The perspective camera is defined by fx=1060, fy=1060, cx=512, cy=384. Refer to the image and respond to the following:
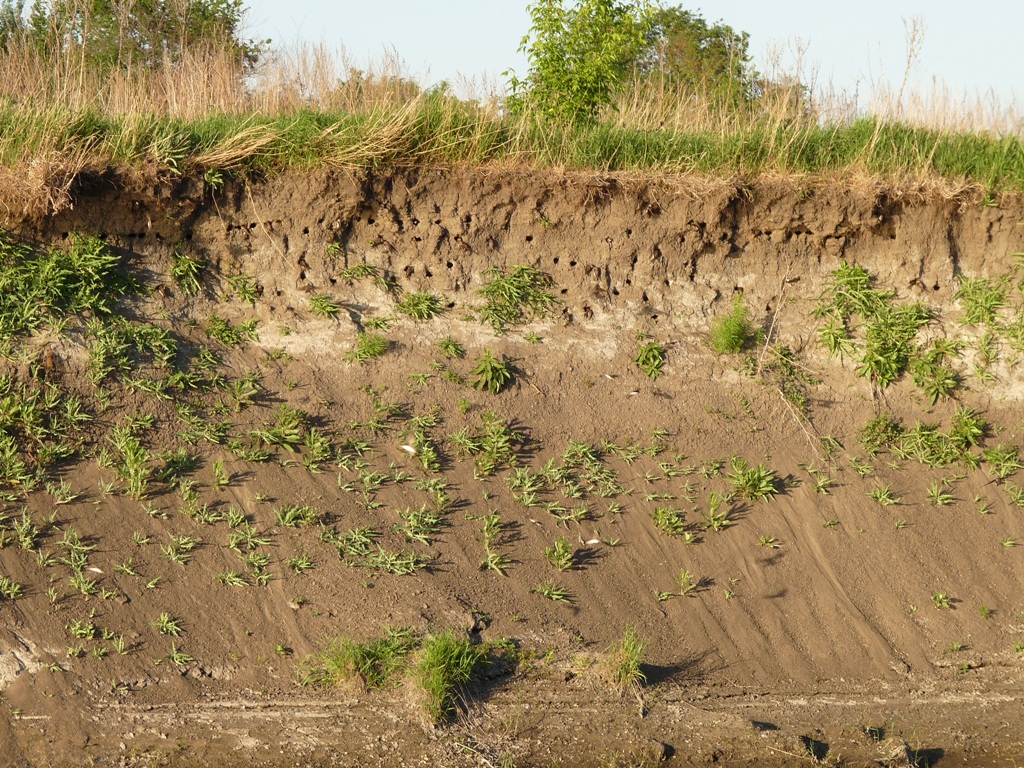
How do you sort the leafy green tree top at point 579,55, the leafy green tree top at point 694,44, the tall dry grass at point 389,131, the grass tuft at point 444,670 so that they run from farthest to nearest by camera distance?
the leafy green tree top at point 694,44 < the leafy green tree top at point 579,55 < the tall dry grass at point 389,131 < the grass tuft at point 444,670

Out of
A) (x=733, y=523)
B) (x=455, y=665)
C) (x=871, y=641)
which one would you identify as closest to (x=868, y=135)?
(x=733, y=523)

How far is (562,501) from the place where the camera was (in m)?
6.51

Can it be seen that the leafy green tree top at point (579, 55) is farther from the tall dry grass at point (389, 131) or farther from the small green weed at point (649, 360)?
the small green weed at point (649, 360)

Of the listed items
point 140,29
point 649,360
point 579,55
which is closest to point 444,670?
point 649,360

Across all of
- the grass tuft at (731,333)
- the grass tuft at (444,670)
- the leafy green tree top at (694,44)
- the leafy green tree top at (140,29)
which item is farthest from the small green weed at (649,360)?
the leafy green tree top at (694,44)

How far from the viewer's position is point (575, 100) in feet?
29.2

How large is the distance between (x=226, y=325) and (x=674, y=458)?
9.98ft

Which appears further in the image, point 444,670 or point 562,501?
point 562,501

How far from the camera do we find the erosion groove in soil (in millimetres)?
5137

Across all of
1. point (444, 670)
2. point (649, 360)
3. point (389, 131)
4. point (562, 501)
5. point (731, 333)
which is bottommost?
point (444, 670)

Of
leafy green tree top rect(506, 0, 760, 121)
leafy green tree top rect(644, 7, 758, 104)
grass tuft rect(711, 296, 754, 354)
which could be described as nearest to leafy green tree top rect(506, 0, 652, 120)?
leafy green tree top rect(506, 0, 760, 121)

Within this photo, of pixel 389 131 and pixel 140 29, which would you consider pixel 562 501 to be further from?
pixel 140 29

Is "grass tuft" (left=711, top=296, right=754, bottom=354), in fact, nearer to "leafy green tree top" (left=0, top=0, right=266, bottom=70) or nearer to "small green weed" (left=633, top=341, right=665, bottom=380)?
"small green weed" (left=633, top=341, right=665, bottom=380)

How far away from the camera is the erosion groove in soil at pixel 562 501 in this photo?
514 centimetres
